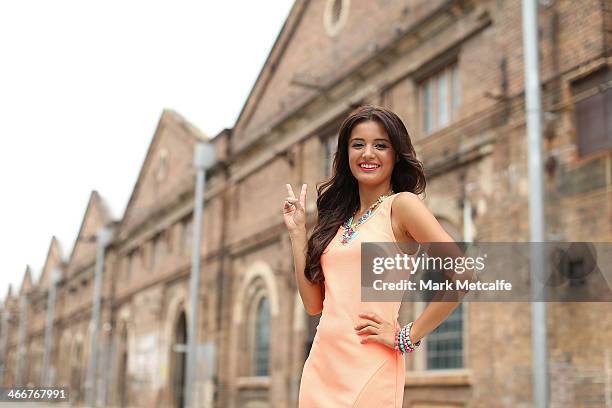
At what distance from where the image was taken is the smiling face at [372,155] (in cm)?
240

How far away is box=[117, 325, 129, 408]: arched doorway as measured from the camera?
110ft

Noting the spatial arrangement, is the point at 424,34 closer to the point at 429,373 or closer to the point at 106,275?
the point at 429,373

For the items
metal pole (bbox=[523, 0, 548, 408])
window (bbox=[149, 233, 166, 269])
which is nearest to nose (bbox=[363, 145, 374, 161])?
metal pole (bbox=[523, 0, 548, 408])

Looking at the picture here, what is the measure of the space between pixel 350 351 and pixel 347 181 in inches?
24.3

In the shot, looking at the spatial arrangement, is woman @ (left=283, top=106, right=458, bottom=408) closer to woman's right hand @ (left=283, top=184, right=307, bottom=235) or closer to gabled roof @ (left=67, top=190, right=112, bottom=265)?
woman's right hand @ (left=283, top=184, right=307, bottom=235)

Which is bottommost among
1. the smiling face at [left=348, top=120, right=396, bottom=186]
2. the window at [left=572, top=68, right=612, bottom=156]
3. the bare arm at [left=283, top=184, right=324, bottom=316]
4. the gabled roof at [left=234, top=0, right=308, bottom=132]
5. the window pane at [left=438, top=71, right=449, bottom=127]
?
the bare arm at [left=283, top=184, right=324, bottom=316]

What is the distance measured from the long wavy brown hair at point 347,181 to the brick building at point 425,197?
5.70 m

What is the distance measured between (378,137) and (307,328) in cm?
1683

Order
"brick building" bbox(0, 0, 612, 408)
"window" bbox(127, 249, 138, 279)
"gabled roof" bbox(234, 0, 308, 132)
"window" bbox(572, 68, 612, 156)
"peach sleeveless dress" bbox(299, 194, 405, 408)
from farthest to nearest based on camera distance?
"window" bbox(127, 249, 138, 279), "gabled roof" bbox(234, 0, 308, 132), "brick building" bbox(0, 0, 612, 408), "window" bbox(572, 68, 612, 156), "peach sleeveless dress" bbox(299, 194, 405, 408)

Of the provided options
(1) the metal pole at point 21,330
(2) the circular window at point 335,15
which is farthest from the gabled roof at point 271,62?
(1) the metal pole at point 21,330

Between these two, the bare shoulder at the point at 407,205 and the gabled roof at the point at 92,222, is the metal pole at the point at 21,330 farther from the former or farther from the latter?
the bare shoulder at the point at 407,205

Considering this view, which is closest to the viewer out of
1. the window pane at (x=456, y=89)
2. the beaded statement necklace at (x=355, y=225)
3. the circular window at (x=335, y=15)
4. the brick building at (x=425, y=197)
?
the beaded statement necklace at (x=355, y=225)

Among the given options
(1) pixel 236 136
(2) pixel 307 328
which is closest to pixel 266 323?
(2) pixel 307 328

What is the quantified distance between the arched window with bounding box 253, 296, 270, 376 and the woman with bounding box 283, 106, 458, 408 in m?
19.4
